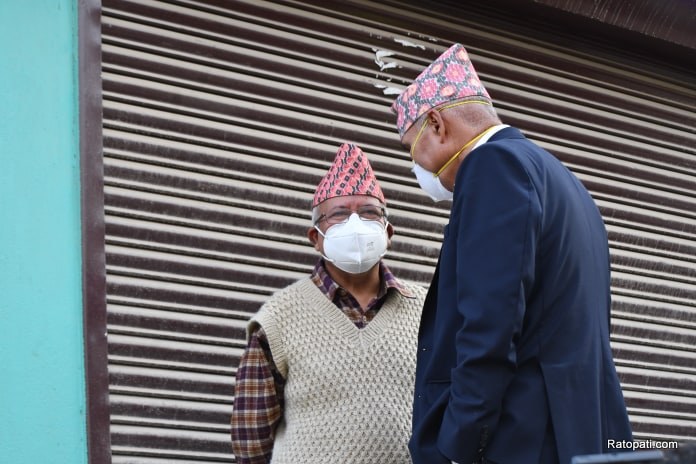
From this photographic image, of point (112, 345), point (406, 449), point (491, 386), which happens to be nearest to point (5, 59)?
point (112, 345)

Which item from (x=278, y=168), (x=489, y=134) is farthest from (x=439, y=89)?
(x=278, y=168)

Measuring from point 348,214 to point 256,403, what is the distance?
2.58ft

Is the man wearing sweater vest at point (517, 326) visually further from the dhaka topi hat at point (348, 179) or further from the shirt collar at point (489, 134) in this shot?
the dhaka topi hat at point (348, 179)

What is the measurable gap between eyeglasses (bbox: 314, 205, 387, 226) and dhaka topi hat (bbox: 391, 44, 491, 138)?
0.56m

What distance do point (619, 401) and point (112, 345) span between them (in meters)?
2.14

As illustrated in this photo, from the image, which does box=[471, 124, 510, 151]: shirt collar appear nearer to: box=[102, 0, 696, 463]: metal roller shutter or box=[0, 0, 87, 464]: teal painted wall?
box=[102, 0, 696, 463]: metal roller shutter

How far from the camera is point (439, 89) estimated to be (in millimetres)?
2928

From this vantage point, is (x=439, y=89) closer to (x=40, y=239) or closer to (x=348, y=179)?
(x=348, y=179)

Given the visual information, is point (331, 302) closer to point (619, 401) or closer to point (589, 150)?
point (619, 401)

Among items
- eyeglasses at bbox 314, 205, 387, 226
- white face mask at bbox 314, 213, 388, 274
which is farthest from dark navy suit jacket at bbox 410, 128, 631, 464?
eyeglasses at bbox 314, 205, 387, 226

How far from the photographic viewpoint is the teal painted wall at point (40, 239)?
11.8 ft

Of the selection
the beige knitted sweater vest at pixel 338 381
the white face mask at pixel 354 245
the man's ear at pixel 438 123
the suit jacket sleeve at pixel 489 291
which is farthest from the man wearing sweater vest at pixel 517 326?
the white face mask at pixel 354 245

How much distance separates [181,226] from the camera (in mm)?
4121

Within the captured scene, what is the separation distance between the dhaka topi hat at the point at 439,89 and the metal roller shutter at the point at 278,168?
4.63ft
